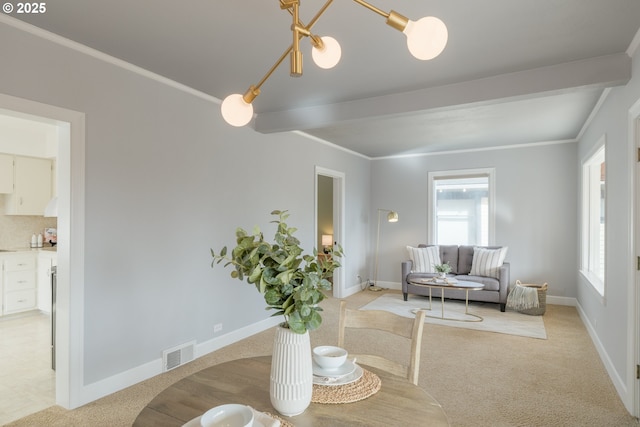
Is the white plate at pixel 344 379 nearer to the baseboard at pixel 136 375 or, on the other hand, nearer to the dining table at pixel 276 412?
the dining table at pixel 276 412

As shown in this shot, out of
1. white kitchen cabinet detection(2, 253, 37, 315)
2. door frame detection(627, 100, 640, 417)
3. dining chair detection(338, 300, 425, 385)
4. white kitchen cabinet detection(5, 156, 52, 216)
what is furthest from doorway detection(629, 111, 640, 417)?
white kitchen cabinet detection(5, 156, 52, 216)

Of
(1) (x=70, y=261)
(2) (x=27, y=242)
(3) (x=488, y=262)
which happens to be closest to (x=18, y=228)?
(2) (x=27, y=242)

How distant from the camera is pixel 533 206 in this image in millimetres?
6008

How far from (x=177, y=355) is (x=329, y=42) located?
10.1ft

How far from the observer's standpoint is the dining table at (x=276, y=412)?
108cm

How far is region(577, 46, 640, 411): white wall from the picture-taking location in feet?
8.56

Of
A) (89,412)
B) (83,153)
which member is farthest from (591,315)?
(83,153)

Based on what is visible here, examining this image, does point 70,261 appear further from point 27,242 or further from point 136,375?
point 27,242

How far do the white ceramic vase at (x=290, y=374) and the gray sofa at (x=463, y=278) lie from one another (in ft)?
16.4

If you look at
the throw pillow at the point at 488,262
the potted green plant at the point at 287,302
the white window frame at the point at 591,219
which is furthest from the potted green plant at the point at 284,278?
the throw pillow at the point at 488,262

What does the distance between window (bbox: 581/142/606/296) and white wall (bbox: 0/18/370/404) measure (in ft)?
13.7

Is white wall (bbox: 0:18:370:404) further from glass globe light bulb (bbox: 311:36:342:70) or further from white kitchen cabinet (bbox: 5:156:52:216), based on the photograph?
white kitchen cabinet (bbox: 5:156:52:216)

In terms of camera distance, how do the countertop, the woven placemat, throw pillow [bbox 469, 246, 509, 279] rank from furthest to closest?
1. throw pillow [bbox 469, 246, 509, 279]
2. the countertop
3. the woven placemat

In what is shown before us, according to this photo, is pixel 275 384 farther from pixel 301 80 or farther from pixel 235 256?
pixel 301 80
